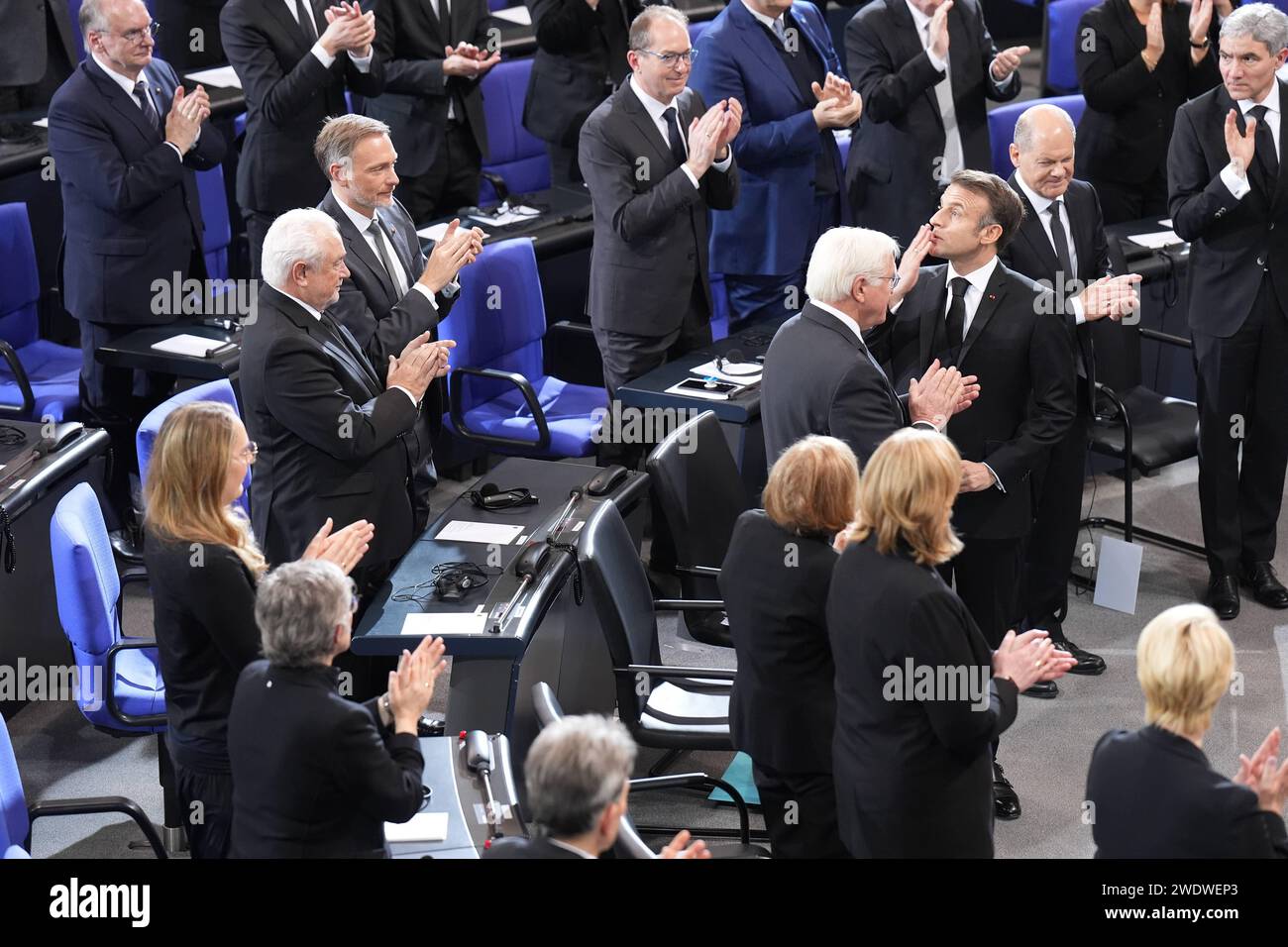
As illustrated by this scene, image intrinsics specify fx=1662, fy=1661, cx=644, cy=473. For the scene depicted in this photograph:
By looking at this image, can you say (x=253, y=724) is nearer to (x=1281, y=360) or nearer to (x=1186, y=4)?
(x=1281, y=360)

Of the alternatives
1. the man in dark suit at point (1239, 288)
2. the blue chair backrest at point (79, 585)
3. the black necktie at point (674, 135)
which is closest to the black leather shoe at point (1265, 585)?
the man in dark suit at point (1239, 288)

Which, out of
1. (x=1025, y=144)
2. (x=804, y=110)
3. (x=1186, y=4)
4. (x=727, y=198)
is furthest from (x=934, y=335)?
(x=1186, y=4)

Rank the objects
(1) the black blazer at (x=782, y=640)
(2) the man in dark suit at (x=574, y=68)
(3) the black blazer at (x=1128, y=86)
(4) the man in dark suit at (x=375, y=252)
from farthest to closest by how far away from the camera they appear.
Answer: (2) the man in dark suit at (x=574, y=68) → (3) the black blazer at (x=1128, y=86) → (4) the man in dark suit at (x=375, y=252) → (1) the black blazer at (x=782, y=640)

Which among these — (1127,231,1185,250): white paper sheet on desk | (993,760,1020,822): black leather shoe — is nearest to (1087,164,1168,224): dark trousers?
(1127,231,1185,250): white paper sheet on desk

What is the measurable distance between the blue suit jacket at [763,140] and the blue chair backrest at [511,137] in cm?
150

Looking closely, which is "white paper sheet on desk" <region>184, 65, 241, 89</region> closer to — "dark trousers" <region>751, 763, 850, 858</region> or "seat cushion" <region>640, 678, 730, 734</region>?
"seat cushion" <region>640, 678, 730, 734</region>

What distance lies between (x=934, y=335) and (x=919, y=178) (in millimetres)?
2032

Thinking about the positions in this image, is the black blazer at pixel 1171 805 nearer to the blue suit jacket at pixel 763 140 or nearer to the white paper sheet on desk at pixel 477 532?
the white paper sheet on desk at pixel 477 532

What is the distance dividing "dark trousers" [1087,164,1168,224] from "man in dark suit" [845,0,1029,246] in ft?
2.75

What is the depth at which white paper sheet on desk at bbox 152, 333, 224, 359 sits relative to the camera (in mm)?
5996

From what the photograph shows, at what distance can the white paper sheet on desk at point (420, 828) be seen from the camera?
143 inches

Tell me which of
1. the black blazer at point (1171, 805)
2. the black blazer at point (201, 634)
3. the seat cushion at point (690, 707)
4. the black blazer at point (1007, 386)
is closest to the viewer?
the black blazer at point (1171, 805)

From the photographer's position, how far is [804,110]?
6.54 metres

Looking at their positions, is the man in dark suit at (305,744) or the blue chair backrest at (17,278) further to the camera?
the blue chair backrest at (17,278)
